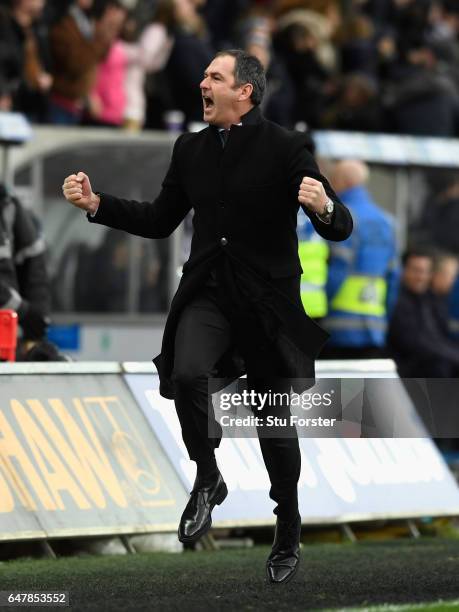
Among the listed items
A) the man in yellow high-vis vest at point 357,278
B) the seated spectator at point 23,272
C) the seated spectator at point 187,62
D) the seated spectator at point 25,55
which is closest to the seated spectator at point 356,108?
the seated spectator at point 187,62

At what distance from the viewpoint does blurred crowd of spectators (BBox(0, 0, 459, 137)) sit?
1383 cm

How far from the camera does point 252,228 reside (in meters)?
7.53

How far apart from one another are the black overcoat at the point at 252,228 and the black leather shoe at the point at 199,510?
0.47 m

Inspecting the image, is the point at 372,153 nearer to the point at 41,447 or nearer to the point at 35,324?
the point at 35,324

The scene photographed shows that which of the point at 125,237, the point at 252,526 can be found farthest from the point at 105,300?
the point at 252,526

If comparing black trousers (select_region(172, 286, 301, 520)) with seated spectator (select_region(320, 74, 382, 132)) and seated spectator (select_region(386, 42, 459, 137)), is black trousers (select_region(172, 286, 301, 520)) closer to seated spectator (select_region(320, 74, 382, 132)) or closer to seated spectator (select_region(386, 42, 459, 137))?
seated spectator (select_region(320, 74, 382, 132))

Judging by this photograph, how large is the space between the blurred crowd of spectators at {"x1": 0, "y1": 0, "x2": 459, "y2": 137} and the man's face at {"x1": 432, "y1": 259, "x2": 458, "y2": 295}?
5.35 feet

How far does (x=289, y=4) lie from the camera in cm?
1706

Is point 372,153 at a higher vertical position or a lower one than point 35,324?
higher

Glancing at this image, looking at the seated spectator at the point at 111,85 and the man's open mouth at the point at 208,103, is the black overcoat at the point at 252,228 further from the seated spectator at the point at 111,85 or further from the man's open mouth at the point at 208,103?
the seated spectator at the point at 111,85

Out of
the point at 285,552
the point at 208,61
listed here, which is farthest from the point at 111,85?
the point at 285,552

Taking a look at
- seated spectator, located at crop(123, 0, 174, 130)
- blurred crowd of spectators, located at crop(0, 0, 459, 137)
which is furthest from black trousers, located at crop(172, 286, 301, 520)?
seated spectator, located at crop(123, 0, 174, 130)

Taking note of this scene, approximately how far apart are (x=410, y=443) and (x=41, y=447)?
8.54 feet

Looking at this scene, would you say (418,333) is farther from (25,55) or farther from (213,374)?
(213,374)
